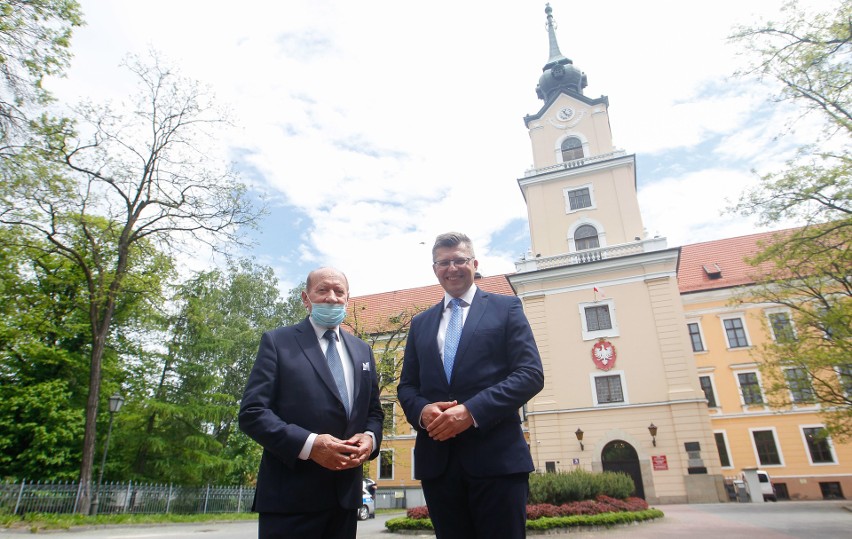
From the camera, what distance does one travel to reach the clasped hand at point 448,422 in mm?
2359

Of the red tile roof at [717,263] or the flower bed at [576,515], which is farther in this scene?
the red tile roof at [717,263]

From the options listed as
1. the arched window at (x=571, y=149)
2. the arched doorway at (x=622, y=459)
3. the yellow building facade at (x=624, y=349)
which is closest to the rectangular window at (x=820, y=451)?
the yellow building facade at (x=624, y=349)

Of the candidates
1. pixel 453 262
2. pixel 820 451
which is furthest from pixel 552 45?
pixel 453 262

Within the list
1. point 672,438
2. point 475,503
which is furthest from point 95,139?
point 672,438

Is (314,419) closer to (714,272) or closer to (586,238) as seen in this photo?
(586,238)

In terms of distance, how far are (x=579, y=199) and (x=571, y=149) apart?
3.37 m

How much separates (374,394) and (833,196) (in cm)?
1391

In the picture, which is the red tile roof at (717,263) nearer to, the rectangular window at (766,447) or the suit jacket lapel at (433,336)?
the rectangular window at (766,447)

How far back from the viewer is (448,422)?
92.8 inches

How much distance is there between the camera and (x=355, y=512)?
2707 mm

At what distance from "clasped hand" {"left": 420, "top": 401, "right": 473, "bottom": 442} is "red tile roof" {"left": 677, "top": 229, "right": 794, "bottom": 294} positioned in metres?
29.1

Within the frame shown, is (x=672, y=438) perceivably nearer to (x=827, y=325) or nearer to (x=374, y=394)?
(x=827, y=325)

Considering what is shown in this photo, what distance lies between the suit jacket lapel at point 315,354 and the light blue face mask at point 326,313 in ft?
0.28

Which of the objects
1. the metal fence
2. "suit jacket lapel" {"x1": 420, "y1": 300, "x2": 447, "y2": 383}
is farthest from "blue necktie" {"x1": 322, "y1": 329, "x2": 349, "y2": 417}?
the metal fence
